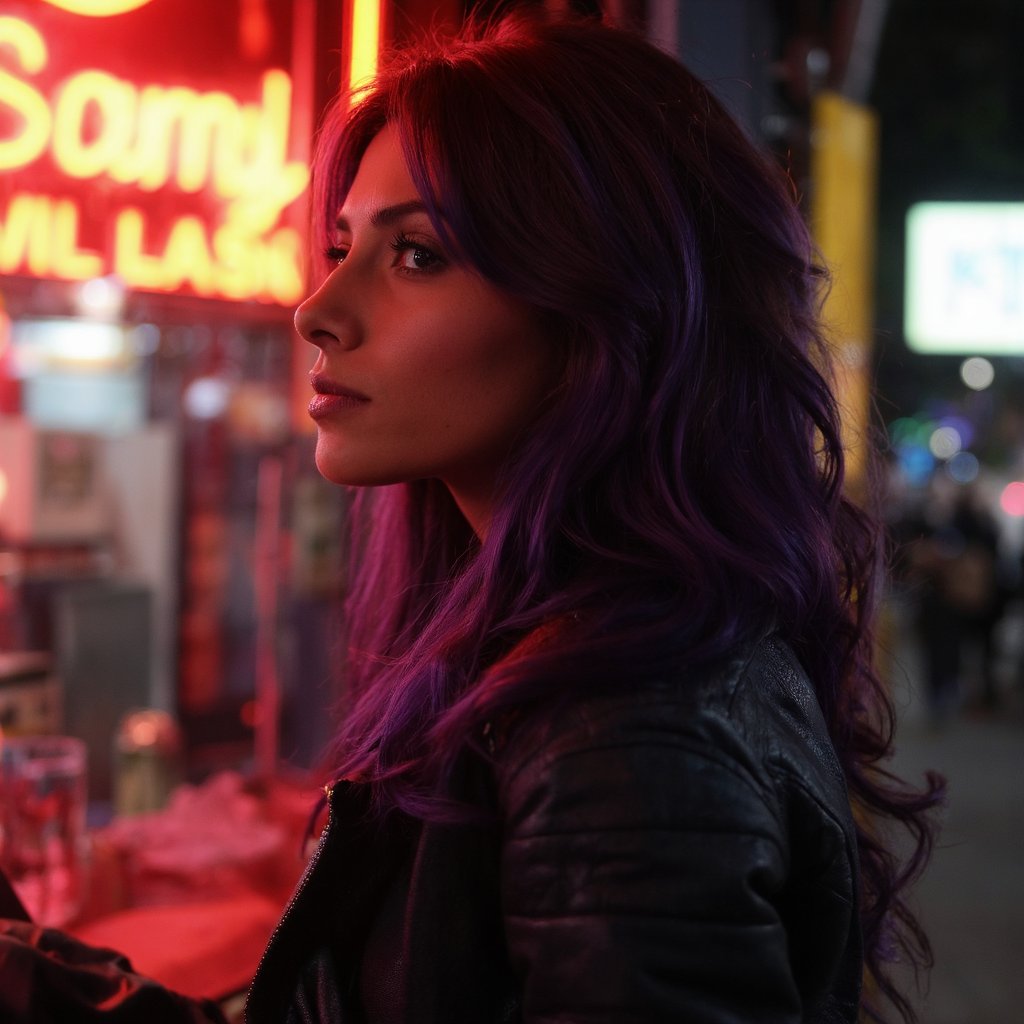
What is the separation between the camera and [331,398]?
1.41m

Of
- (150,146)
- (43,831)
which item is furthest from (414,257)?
(150,146)

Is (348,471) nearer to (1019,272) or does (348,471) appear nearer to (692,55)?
(692,55)

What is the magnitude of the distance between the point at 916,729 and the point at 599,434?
926 centimetres

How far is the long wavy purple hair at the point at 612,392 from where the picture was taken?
3.96 feet

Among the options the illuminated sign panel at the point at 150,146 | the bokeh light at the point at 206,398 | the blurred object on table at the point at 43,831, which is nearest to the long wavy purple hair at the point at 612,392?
the blurred object on table at the point at 43,831

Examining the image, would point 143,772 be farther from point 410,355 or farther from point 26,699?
point 410,355

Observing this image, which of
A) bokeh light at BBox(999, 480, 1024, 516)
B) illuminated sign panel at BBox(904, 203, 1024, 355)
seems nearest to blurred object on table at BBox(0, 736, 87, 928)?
illuminated sign panel at BBox(904, 203, 1024, 355)

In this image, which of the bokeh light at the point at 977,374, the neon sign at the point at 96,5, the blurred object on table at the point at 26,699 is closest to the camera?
the neon sign at the point at 96,5

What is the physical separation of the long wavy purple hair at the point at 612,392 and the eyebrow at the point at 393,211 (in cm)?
5

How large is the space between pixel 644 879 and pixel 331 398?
0.72m

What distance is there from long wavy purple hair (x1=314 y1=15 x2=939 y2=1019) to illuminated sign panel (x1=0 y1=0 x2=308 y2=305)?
4.50 feet

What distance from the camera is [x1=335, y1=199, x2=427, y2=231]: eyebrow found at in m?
1.36

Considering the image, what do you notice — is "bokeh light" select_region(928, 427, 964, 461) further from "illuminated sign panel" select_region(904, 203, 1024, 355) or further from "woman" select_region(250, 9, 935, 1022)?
"woman" select_region(250, 9, 935, 1022)

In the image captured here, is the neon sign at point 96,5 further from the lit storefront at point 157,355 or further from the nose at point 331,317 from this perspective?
the nose at point 331,317
